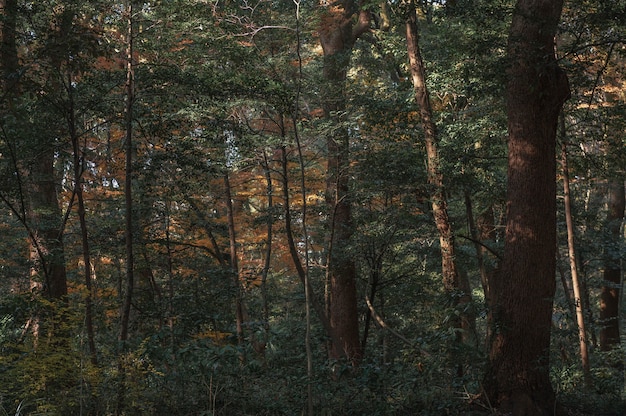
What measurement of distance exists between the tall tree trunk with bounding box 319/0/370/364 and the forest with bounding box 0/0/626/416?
6 centimetres

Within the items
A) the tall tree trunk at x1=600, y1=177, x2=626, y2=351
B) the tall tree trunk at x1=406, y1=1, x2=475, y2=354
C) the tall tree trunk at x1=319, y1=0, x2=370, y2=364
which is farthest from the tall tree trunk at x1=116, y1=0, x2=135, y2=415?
the tall tree trunk at x1=600, y1=177, x2=626, y2=351

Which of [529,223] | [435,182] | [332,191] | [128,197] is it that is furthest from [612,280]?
[128,197]

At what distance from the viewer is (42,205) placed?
10.4 meters

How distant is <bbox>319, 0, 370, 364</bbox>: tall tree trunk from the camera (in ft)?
40.1

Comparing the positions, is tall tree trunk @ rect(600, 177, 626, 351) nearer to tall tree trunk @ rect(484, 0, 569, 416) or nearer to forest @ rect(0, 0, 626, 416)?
forest @ rect(0, 0, 626, 416)

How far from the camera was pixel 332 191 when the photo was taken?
13117 mm

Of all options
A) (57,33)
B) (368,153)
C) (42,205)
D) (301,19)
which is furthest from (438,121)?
(42,205)

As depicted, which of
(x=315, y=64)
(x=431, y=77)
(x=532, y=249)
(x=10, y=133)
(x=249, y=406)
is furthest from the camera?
(x=315, y=64)

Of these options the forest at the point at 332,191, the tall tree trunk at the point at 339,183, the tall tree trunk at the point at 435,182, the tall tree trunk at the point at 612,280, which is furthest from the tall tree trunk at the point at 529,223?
the tall tree trunk at the point at 612,280

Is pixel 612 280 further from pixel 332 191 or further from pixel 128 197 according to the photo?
pixel 128 197

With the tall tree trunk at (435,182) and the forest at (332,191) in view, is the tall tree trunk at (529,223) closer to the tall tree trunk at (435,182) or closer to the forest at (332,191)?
the forest at (332,191)

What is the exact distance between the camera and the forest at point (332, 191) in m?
6.55

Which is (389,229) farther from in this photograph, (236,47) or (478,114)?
(236,47)

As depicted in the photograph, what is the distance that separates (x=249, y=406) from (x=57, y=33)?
540 centimetres
